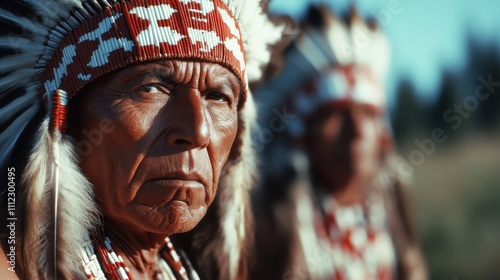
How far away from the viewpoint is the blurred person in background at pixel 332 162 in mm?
2963

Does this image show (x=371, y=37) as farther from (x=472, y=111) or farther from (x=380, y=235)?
(x=380, y=235)

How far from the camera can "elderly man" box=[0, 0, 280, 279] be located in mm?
1883

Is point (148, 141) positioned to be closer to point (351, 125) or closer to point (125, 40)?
point (125, 40)

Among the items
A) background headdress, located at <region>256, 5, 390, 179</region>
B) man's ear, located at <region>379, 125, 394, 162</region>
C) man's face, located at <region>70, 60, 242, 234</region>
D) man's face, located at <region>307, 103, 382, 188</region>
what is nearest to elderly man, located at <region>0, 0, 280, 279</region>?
man's face, located at <region>70, 60, 242, 234</region>

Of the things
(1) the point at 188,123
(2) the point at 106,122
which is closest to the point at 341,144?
(1) the point at 188,123

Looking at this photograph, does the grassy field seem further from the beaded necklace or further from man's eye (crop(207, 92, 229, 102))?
the beaded necklace

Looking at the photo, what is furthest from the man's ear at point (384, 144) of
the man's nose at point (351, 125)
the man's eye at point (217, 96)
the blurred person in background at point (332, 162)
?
the man's eye at point (217, 96)

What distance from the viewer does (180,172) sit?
1943mm

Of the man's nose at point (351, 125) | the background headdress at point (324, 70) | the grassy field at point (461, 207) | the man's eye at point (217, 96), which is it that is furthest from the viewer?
the grassy field at point (461, 207)

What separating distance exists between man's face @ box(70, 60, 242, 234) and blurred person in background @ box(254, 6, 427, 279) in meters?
0.98

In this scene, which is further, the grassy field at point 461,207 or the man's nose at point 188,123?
the grassy field at point 461,207

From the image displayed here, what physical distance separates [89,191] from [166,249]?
17.9 inches

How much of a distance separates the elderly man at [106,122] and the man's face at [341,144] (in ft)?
3.30

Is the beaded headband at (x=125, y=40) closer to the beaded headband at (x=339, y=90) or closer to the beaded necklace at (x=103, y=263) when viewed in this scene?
the beaded necklace at (x=103, y=263)
